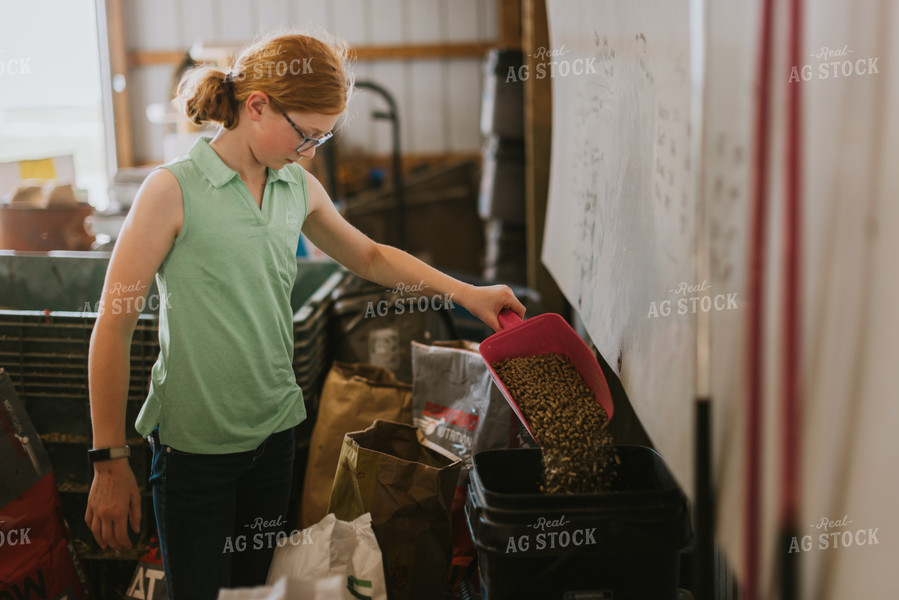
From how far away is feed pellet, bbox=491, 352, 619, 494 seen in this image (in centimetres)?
141

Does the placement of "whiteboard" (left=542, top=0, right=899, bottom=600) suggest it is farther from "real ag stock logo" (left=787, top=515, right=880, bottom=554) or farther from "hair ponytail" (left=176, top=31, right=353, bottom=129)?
"hair ponytail" (left=176, top=31, right=353, bottom=129)

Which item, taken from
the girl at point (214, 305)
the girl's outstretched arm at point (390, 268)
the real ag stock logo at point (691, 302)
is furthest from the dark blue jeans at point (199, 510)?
the real ag stock logo at point (691, 302)

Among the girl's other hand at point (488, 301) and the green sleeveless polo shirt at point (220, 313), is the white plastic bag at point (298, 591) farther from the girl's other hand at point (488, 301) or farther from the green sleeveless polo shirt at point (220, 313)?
the girl's other hand at point (488, 301)

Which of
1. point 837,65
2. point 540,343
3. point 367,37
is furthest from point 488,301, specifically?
point 367,37

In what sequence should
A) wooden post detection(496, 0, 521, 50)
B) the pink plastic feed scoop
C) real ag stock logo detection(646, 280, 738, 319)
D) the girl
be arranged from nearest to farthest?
real ag stock logo detection(646, 280, 738, 319)
the girl
the pink plastic feed scoop
wooden post detection(496, 0, 521, 50)

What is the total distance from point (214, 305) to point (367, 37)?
16.6 feet

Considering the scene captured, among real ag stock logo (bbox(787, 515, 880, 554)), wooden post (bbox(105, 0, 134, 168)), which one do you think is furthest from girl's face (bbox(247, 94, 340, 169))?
wooden post (bbox(105, 0, 134, 168))

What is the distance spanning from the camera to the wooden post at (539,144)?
3.10 metres

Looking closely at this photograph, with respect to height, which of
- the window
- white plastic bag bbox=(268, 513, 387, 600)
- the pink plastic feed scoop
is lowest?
white plastic bag bbox=(268, 513, 387, 600)

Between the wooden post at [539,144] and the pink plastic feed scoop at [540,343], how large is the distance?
1.48 meters

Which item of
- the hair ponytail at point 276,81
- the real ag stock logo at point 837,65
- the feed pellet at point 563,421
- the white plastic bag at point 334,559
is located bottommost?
the white plastic bag at point 334,559

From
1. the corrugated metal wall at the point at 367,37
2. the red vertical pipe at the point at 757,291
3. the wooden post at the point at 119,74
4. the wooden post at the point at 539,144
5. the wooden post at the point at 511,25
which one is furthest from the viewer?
the corrugated metal wall at the point at 367,37

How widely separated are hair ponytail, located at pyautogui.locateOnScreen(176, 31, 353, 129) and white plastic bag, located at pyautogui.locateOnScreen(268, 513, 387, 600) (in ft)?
2.59

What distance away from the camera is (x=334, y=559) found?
1490 millimetres
